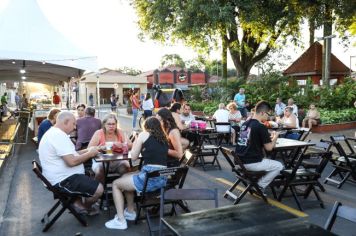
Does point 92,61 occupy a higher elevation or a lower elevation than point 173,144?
higher

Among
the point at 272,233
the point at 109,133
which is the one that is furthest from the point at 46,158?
the point at 272,233

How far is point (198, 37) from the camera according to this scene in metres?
19.0

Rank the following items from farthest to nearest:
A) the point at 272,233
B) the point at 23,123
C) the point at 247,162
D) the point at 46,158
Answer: the point at 23,123, the point at 247,162, the point at 46,158, the point at 272,233

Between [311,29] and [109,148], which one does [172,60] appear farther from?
[109,148]

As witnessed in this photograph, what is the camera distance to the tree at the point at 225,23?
17.1 m

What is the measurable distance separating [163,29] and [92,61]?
34.7 ft

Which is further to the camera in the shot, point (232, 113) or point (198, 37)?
point (198, 37)

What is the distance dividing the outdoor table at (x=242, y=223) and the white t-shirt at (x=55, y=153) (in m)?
2.37

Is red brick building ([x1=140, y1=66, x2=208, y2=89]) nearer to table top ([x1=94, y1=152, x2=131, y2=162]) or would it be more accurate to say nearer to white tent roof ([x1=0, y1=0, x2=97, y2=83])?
white tent roof ([x1=0, y1=0, x2=97, y2=83])

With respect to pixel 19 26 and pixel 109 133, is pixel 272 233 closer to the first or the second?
pixel 109 133

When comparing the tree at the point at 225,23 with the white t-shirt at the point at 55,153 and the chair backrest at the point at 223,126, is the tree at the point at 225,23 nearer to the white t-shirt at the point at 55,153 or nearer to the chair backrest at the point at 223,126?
the chair backrest at the point at 223,126

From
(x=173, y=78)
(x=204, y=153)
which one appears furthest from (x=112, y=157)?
(x=173, y=78)

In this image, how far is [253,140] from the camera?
554cm

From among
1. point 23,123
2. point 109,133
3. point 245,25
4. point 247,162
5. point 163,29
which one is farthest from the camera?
point 163,29
